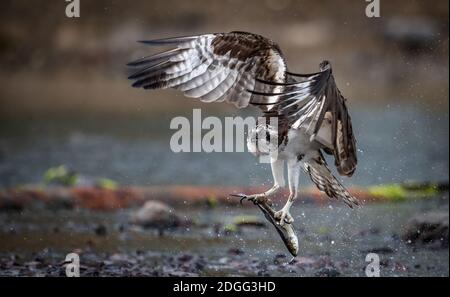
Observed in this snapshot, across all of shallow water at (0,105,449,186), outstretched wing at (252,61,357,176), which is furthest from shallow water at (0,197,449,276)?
outstretched wing at (252,61,357,176)

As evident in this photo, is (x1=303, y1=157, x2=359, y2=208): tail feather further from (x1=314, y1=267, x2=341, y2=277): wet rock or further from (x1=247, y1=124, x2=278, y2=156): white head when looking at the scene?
(x1=314, y1=267, x2=341, y2=277): wet rock

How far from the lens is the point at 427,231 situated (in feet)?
20.5

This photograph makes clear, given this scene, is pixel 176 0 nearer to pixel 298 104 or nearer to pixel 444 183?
pixel 444 183

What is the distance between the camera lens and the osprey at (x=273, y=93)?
13.6 feet

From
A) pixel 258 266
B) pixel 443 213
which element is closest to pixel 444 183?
pixel 443 213

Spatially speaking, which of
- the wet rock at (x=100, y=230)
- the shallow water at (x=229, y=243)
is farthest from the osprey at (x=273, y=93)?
the wet rock at (x=100, y=230)

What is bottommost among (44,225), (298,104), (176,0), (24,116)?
(44,225)

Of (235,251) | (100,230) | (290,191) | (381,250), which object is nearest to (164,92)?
(100,230)

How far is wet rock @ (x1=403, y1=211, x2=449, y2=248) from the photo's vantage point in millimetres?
6121

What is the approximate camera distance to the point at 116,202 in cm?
712

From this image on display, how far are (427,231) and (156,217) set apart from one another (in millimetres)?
2128

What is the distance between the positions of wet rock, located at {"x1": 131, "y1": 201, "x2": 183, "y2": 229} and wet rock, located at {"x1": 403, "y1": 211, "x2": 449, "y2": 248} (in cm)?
180
